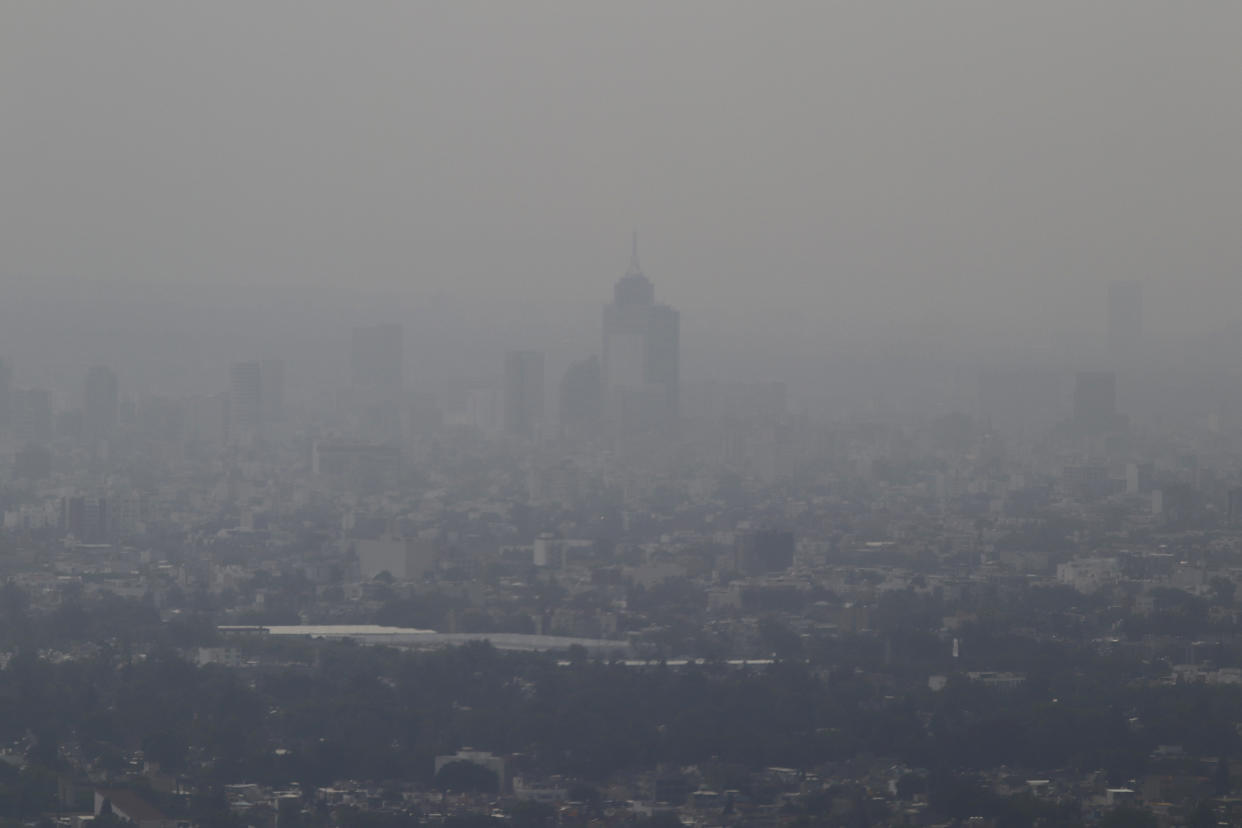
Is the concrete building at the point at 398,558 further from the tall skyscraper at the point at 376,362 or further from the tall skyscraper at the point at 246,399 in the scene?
the tall skyscraper at the point at 376,362

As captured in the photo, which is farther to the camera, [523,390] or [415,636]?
[523,390]

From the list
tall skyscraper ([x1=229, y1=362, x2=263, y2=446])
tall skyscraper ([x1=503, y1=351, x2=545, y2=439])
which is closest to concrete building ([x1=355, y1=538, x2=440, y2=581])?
tall skyscraper ([x1=229, y1=362, x2=263, y2=446])

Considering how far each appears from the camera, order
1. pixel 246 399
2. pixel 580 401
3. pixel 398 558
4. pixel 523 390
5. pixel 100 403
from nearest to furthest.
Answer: pixel 398 558 → pixel 100 403 → pixel 246 399 → pixel 580 401 → pixel 523 390

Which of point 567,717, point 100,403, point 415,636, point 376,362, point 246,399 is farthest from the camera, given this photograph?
point 376,362

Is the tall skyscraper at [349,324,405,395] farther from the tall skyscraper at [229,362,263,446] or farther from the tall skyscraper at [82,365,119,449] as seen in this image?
the tall skyscraper at [82,365,119,449]

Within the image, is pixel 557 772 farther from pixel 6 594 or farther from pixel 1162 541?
pixel 1162 541

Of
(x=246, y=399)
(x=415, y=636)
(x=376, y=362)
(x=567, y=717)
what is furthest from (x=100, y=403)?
(x=567, y=717)

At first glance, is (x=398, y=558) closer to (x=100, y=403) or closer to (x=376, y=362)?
(x=100, y=403)
